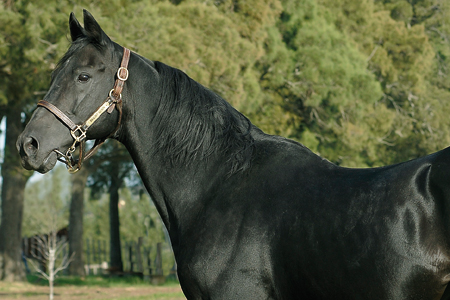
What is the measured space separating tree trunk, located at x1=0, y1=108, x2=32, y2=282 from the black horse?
12.8 meters

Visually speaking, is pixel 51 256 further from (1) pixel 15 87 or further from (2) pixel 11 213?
(2) pixel 11 213

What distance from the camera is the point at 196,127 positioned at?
3.11 metres

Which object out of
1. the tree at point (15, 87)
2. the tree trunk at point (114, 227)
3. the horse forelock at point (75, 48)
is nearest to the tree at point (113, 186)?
the tree trunk at point (114, 227)

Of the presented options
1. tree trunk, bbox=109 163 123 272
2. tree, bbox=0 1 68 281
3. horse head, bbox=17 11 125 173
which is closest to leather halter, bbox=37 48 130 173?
horse head, bbox=17 11 125 173

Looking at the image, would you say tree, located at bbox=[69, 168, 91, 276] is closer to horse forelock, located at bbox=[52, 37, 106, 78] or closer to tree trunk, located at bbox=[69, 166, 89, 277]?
tree trunk, located at bbox=[69, 166, 89, 277]

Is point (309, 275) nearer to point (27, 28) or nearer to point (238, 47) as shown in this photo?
point (27, 28)

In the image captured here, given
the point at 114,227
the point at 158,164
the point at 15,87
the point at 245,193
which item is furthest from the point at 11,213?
the point at 245,193

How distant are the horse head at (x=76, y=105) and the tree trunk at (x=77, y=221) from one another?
50.2 feet

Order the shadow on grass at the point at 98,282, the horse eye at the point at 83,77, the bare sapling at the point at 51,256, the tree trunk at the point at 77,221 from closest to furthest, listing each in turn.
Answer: the horse eye at the point at 83,77 → the bare sapling at the point at 51,256 → the shadow on grass at the point at 98,282 → the tree trunk at the point at 77,221

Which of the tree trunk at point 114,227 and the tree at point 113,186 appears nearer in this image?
the tree at point 113,186

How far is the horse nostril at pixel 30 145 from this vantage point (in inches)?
114

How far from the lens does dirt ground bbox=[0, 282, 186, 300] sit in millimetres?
12352

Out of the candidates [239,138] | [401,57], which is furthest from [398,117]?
[239,138]

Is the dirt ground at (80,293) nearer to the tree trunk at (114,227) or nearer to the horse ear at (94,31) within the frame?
the tree trunk at (114,227)
